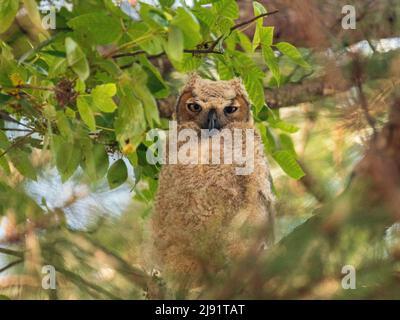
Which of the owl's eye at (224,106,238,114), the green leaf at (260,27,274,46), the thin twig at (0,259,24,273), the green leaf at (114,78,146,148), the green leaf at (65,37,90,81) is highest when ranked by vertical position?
the green leaf at (260,27,274,46)

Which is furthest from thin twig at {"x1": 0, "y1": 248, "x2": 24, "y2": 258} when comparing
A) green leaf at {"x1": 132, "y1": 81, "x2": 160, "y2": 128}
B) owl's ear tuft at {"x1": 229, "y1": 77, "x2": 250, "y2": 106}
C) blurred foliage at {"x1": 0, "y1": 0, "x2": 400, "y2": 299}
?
Answer: owl's ear tuft at {"x1": 229, "y1": 77, "x2": 250, "y2": 106}

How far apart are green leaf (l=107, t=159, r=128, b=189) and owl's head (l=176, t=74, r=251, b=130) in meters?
0.21

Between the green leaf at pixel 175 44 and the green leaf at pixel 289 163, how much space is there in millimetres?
382

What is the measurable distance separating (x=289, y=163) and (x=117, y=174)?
38 cm

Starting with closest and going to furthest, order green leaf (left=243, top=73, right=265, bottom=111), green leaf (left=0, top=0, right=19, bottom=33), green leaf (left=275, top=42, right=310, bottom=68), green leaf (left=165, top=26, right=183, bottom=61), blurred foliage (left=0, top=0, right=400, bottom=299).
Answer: blurred foliage (left=0, top=0, right=400, bottom=299)
green leaf (left=165, top=26, right=183, bottom=61)
green leaf (left=0, top=0, right=19, bottom=33)
green leaf (left=275, top=42, right=310, bottom=68)
green leaf (left=243, top=73, right=265, bottom=111)

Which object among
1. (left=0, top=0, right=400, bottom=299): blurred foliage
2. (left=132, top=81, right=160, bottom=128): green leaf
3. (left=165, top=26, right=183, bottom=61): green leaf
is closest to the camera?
(left=0, top=0, right=400, bottom=299): blurred foliage

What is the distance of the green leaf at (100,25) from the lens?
1.35 meters

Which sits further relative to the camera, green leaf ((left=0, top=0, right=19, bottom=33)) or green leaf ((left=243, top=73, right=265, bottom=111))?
green leaf ((left=243, top=73, right=265, bottom=111))

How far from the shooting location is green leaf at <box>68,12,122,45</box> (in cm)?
135

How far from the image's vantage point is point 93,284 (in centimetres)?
120

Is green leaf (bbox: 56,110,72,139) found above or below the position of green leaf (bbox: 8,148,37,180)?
below

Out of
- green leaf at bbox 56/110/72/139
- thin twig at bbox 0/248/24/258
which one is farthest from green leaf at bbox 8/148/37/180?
green leaf at bbox 56/110/72/139

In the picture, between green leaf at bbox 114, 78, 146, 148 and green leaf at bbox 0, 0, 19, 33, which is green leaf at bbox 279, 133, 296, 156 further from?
green leaf at bbox 0, 0, 19, 33
